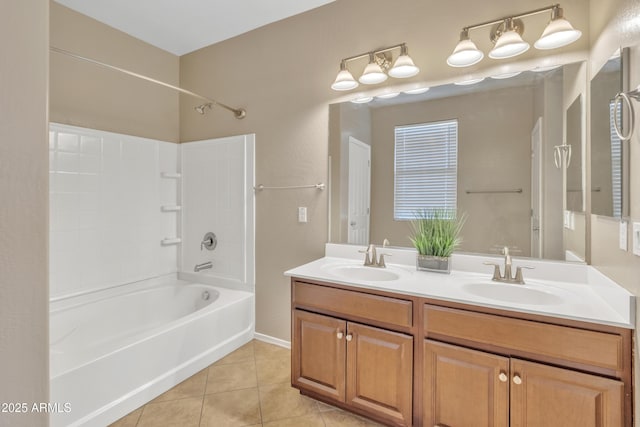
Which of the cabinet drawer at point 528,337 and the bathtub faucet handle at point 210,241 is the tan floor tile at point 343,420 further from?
the bathtub faucet handle at point 210,241

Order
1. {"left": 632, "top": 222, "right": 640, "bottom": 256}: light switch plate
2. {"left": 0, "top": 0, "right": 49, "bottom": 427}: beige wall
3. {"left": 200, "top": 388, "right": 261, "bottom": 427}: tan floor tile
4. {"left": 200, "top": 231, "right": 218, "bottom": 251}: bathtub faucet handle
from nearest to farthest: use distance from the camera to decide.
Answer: {"left": 0, "top": 0, "right": 49, "bottom": 427}: beige wall
{"left": 632, "top": 222, "right": 640, "bottom": 256}: light switch plate
{"left": 200, "top": 388, "right": 261, "bottom": 427}: tan floor tile
{"left": 200, "top": 231, "right": 218, "bottom": 251}: bathtub faucet handle

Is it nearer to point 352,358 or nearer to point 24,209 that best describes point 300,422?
point 352,358

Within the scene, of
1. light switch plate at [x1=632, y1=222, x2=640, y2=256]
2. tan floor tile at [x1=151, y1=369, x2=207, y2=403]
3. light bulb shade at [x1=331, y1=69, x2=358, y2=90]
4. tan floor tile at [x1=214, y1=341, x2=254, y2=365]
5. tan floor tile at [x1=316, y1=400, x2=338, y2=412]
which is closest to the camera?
light switch plate at [x1=632, y1=222, x2=640, y2=256]

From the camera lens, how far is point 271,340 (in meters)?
2.69

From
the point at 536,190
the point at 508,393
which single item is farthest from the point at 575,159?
the point at 508,393

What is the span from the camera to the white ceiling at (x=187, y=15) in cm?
236

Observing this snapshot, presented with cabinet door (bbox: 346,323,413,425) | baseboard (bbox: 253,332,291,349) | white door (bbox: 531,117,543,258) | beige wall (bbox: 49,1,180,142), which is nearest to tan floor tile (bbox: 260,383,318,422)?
cabinet door (bbox: 346,323,413,425)

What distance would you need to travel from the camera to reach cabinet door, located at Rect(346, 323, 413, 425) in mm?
1552

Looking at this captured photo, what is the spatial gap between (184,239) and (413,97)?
2.47m

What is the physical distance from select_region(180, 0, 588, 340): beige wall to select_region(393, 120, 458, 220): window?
338 mm

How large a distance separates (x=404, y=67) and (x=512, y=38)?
0.58 m

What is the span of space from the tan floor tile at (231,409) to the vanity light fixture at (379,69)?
2144mm

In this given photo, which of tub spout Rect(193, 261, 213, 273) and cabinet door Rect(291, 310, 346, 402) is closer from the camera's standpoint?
cabinet door Rect(291, 310, 346, 402)

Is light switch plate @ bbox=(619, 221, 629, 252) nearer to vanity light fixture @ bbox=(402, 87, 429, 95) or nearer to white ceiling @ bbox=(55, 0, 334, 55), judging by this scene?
vanity light fixture @ bbox=(402, 87, 429, 95)
